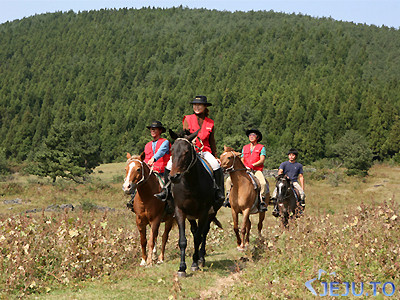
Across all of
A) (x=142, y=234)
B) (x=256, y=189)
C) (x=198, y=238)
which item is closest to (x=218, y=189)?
(x=198, y=238)

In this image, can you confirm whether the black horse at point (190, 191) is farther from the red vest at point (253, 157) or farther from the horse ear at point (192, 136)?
the red vest at point (253, 157)

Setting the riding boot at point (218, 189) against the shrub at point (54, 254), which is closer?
the shrub at point (54, 254)

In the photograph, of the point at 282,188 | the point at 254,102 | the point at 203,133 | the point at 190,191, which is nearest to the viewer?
the point at 190,191

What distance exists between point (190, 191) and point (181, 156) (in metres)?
1.04

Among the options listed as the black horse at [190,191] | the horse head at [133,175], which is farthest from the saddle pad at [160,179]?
the black horse at [190,191]

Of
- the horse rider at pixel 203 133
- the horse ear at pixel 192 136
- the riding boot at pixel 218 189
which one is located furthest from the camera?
the horse rider at pixel 203 133

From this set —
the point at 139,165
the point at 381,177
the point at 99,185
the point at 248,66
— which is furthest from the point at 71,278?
the point at 248,66

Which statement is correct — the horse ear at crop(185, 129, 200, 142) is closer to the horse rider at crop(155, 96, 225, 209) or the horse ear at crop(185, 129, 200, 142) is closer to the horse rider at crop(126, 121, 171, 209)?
the horse rider at crop(155, 96, 225, 209)

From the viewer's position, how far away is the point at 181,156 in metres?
7.98

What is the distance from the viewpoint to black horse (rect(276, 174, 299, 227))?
12.4 metres

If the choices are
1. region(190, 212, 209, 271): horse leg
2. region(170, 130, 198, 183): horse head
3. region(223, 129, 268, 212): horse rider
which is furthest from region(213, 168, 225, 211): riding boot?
region(223, 129, 268, 212): horse rider

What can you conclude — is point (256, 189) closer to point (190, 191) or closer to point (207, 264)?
point (207, 264)

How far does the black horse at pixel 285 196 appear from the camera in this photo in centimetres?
1239

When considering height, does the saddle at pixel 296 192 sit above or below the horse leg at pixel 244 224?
above
